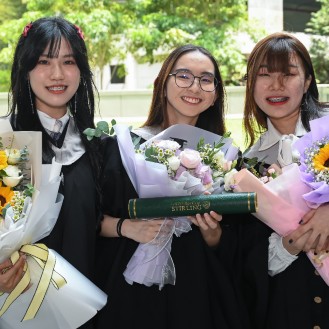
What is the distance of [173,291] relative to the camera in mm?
2248

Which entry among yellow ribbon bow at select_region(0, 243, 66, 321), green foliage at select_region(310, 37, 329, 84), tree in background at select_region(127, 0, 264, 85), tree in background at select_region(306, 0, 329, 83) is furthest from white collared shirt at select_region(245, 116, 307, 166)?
green foliage at select_region(310, 37, 329, 84)

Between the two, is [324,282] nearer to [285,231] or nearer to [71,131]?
[285,231]

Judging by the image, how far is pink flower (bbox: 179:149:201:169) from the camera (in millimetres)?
2012

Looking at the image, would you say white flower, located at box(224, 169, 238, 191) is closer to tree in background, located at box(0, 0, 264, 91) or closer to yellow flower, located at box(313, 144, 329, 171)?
yellow flower, located at box(313, 144, 329, 171)

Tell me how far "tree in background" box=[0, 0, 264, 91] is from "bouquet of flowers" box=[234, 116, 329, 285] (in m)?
7.43

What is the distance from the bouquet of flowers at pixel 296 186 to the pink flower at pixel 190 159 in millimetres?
163

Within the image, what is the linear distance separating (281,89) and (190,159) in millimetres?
697

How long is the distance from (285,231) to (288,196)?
15cm

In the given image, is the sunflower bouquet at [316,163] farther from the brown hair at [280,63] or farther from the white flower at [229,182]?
the brown hair at [280,63]

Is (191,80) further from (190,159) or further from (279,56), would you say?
(190,159)

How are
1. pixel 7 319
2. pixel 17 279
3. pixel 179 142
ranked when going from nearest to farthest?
pixel 17 279 → pixel 7 319 → pixel 179 142

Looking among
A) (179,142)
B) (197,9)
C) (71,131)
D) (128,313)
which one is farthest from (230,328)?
(197,9)

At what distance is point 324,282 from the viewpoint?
7.18ft

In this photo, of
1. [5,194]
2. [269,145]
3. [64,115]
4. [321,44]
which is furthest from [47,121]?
[321,44]
